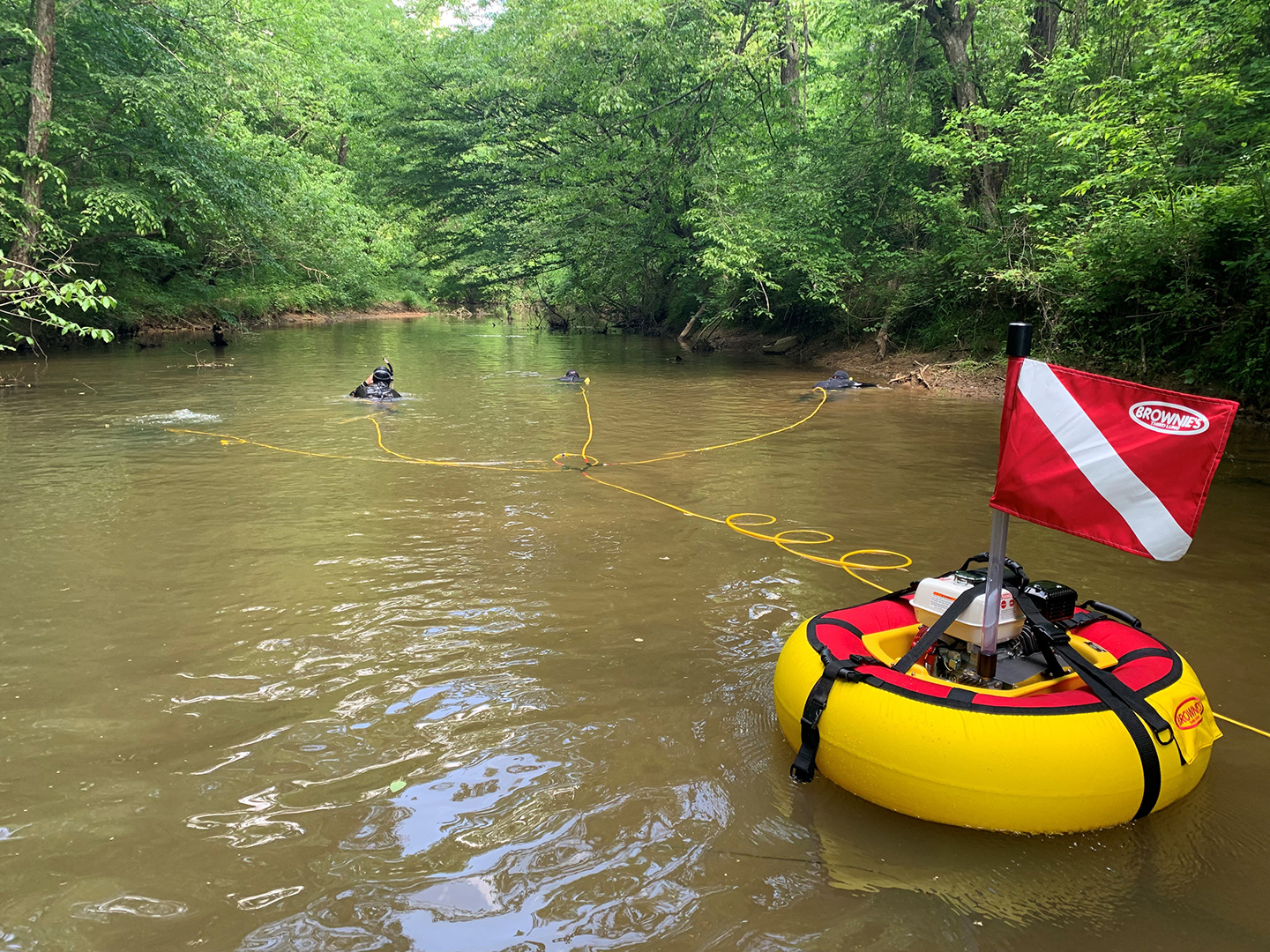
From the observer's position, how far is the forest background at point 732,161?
417 inches

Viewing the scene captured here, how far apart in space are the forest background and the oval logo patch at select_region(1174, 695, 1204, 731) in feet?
22.7

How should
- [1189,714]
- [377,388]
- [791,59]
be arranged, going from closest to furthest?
1. [1189,714]
2. [377,388]
3. [791,59]

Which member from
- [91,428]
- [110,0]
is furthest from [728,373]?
[110,0]

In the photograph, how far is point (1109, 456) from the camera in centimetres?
316

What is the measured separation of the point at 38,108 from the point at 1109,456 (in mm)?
19401

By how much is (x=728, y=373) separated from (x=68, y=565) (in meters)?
14.8

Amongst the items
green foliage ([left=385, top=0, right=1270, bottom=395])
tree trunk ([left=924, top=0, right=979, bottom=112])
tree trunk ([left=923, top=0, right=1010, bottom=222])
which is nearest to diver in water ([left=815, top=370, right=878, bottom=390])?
green foliage ([left=385, top=0, right=1270, bottom=395])

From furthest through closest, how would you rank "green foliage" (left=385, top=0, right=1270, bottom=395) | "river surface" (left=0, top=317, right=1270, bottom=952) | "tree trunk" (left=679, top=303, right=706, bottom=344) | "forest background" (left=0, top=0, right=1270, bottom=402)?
"tree trunk" (left=679, top=303, right=706, bottom=344)
"forest background" (left=0, top=0, right=1270, bottom=402)
"green foliage" (left=385, top=0, right=1270, bottom=395)
"river surface" (left=0, top=317, right=1270, bottom=952)

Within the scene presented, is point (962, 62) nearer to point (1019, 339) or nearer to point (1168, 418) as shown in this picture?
point (1019, 339)

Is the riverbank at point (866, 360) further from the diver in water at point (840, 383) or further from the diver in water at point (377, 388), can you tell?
the diver in water at point (377, 388)

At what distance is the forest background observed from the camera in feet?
34.8

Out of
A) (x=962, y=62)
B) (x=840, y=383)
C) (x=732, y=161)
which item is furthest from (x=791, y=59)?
(x=840, y=383)

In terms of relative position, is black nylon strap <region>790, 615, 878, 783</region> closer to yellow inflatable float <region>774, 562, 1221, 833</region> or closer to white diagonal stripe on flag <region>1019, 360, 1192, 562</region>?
yellow inflatable float <region>774, 562, 1221, 833</region>

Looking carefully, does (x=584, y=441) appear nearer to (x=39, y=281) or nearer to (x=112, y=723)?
(x=39, y=281)
